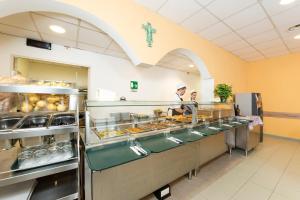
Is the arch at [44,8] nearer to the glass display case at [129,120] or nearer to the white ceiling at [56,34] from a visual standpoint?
the white ceiling at [56,34]

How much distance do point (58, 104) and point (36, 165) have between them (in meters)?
0.50

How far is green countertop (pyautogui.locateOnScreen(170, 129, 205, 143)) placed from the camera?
1695 millimetres

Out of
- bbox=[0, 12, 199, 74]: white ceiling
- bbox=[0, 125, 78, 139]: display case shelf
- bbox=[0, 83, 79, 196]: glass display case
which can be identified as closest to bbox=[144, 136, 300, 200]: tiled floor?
bbox=[0, 83, 79, 196]: glass display case

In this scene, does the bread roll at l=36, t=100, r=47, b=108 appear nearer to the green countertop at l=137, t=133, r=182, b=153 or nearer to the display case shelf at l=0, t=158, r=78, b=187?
the display case shelf at l=0, t=158, r=78, b=187

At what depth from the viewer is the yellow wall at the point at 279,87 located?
4.04m

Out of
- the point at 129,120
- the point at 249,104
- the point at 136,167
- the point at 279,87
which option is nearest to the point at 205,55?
the point at 249,104

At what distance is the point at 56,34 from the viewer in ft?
7.95

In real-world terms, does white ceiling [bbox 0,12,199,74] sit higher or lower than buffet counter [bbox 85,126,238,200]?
higher

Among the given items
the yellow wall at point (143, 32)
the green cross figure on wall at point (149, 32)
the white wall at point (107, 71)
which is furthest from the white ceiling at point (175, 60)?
the green cross figure on wall at point (149, 32)

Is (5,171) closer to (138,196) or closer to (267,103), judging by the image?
(138,196)

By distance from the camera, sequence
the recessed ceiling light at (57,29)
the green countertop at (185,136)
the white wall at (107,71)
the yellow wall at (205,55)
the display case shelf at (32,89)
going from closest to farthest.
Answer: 1. the display case shelf at (32,89)
2. the yellow wall at (205,55)
3. the green countertop at (185,136)
4. the recessed ceiling light at (57,29)
5. the white wall at (107,71)

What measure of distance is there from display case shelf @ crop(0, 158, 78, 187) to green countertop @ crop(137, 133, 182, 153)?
0.67 m

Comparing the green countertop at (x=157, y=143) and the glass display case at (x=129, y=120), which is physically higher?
the glass display case at (x=129, y=120)

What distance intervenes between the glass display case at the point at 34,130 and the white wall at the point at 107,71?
1.85 metres
